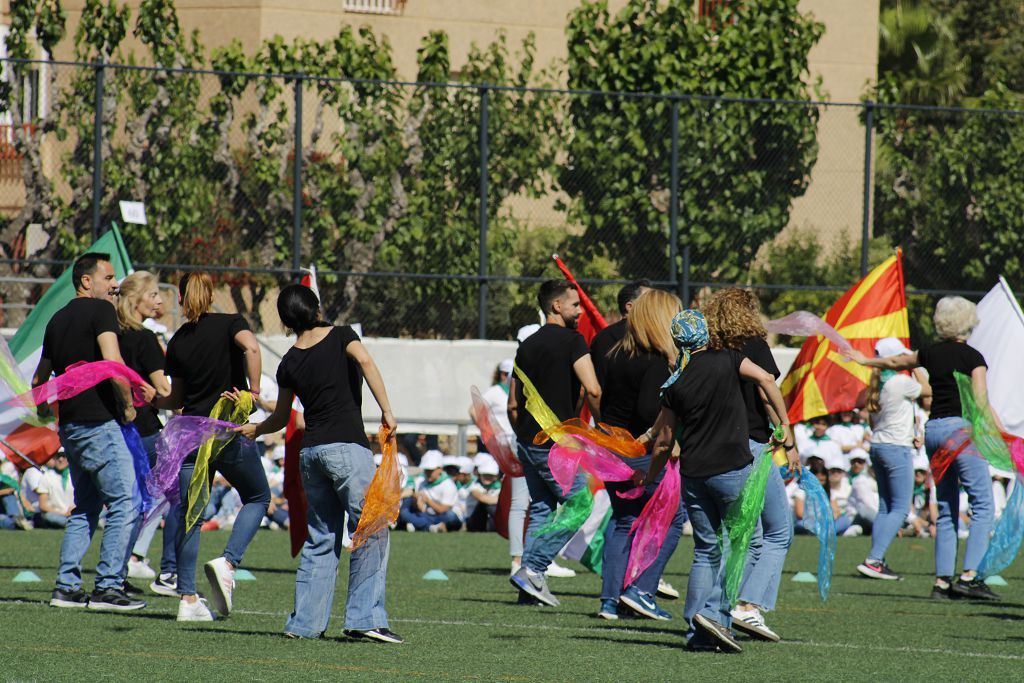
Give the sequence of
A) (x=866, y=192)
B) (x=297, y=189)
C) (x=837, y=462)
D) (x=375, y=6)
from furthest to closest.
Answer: (x=375, y=6)
(x=866, y=192)
(x=297, y=189)
(x=837, y=462)

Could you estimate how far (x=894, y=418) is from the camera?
12.5 m

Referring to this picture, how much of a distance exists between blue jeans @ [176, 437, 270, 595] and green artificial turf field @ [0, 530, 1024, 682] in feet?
1.01

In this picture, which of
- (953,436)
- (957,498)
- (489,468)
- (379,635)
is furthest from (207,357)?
(489,468)

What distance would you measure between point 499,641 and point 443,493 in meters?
8.69

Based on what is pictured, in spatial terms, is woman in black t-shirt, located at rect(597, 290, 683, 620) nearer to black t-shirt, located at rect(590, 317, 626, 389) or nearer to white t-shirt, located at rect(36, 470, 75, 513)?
black t-shirt, located at rect(590, 317, 626, 389)

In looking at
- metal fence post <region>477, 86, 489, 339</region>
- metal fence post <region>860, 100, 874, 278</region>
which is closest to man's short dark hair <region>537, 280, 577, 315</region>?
metal fence post <region>477, 86, 489, 339</region>

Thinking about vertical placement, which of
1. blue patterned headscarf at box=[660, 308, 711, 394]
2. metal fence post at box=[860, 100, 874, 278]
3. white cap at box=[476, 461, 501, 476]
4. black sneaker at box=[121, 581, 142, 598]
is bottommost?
white cap at box=[476, 461, 501, 476]

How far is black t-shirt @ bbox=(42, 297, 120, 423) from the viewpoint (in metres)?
9.38

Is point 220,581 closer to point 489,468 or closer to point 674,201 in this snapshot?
point 489,468

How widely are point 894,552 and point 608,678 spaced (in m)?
8.31

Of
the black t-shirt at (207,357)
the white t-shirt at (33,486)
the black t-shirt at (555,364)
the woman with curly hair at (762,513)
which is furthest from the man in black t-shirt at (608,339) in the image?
the white t-shirt at (33,486)

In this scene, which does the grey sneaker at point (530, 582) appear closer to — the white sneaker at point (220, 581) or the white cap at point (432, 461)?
the white sneaker at point (220, 581)

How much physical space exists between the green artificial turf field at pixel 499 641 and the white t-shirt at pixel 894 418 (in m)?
1.02

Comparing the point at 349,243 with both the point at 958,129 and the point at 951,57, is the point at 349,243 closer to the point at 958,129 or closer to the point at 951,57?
the point at 958,129
